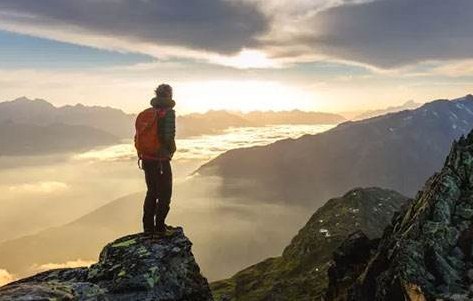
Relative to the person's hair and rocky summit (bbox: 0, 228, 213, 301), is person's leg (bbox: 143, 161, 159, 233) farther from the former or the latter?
the person's hair

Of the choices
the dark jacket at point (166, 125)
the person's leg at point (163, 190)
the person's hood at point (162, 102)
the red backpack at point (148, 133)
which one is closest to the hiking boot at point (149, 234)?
the person's leg at point (163, 190)

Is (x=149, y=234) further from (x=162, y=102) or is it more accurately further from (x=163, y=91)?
(x=163, y=91)

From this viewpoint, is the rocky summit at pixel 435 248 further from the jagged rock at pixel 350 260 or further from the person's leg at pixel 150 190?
the person's leg at pixel 150 190

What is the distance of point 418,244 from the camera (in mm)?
29578

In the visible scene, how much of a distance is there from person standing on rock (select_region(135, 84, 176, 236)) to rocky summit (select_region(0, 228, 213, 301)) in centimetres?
132

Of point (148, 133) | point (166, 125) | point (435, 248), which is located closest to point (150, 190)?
point (148, 133)

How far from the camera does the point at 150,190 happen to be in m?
23.8

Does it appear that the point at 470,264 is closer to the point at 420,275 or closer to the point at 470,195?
the point at 420,275

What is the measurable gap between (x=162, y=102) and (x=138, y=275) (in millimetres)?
7817

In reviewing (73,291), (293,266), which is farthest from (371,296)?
(293,266)

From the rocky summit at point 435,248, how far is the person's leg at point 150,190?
14679 mm

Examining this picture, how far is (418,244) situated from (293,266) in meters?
167

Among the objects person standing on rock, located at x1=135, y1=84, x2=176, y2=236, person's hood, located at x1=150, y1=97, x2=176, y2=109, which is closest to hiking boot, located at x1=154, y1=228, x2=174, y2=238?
person standing on rock, located at x1=135, y1=84, x2=176, y2=236

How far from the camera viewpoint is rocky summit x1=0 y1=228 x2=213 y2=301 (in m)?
20.0
